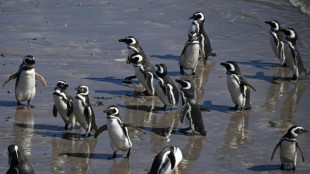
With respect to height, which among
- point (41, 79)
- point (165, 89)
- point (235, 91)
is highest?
point (41, 79)

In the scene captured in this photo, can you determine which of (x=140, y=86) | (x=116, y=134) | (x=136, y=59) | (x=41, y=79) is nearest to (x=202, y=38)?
(x=140, y=86)

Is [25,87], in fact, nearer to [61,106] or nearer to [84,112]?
[61,106]

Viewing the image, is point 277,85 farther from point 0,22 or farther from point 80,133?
point 0,22

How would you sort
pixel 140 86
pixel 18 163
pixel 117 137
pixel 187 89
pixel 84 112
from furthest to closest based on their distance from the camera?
pixel 140 86
pixel 187 89
pixel 84 112
pixel 117 137
pixel 18 163

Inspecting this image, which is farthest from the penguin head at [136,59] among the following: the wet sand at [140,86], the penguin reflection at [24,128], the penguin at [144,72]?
the penguin reflection at [24,128]

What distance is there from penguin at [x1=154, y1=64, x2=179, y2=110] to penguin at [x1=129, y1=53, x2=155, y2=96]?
1.73 ft

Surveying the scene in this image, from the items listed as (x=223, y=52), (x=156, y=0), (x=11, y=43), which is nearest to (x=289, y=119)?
(x=223, y=52)

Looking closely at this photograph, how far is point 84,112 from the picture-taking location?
910 cm

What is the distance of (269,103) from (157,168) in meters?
4.10

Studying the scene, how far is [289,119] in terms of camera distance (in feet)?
33.6

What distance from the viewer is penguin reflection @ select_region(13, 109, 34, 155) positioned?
8.70 metres

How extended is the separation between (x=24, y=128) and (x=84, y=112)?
2.80 ft

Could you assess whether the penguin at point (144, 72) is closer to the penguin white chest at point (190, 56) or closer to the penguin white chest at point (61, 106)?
the penguin white chest at point (190, 56)

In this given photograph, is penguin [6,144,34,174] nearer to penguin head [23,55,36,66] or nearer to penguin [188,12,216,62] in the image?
penguin head [23,55,36,66]
